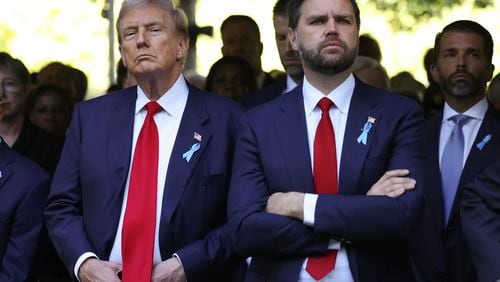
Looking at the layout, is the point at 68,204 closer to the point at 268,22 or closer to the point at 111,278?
the point at 111,278

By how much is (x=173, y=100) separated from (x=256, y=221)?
0.91 m

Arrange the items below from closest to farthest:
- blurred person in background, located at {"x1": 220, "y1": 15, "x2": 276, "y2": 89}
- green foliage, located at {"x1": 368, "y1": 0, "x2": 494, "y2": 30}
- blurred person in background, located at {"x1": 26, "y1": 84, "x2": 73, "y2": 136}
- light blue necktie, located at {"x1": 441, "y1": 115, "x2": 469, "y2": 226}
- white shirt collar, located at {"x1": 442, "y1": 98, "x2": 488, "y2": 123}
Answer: light blue necktie, located at {"x1": 441, "y1": 115, "x2": 469, "y2": 226}
white shirt collar, located at {"x1": 442, "y1": 98, "x2": 488, "y2": 123}
blurred person in background, located at {"x1": 26, "y1": 84, "x2": 73, "y2": 136}
blurred person in background, located at {"x1": 220, "y1": 15, "x2": 276, "y2": 89}
green foliage, located at {"x1": 368, "y1": 0, "x2": 494, "y2": 30}

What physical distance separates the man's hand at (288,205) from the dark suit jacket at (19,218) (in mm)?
1574

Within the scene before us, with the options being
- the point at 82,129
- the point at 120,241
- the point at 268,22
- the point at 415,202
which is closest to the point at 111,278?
the point at 120,241

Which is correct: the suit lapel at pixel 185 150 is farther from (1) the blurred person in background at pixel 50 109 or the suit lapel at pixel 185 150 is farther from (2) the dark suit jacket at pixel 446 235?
(1) the blurred person in background at pixel 50 109

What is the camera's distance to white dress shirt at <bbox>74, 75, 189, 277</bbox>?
247 inches

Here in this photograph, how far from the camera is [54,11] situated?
17578mm

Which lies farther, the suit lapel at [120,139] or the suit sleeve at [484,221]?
the suit lapel at [120,139]

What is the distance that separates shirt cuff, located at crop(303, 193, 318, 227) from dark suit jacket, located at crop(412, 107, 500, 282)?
4.80 feet

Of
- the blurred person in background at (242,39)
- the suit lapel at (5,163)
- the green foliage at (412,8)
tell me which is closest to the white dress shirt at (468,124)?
the suit lapel at (5,163)

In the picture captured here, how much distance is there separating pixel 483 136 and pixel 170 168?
191 cm

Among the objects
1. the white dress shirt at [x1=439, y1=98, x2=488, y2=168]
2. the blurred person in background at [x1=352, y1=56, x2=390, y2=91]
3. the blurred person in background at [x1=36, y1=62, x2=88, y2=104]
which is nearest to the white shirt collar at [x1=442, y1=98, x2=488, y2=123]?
the white dress shirt at [x1=439, y1=98, x2=488, y2=168]

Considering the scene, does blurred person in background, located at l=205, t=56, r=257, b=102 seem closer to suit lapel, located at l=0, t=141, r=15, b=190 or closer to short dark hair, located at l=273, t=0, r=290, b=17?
short dark hair, located at l=273, t=0, r=290, b=17

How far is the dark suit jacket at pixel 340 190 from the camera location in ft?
18.9
